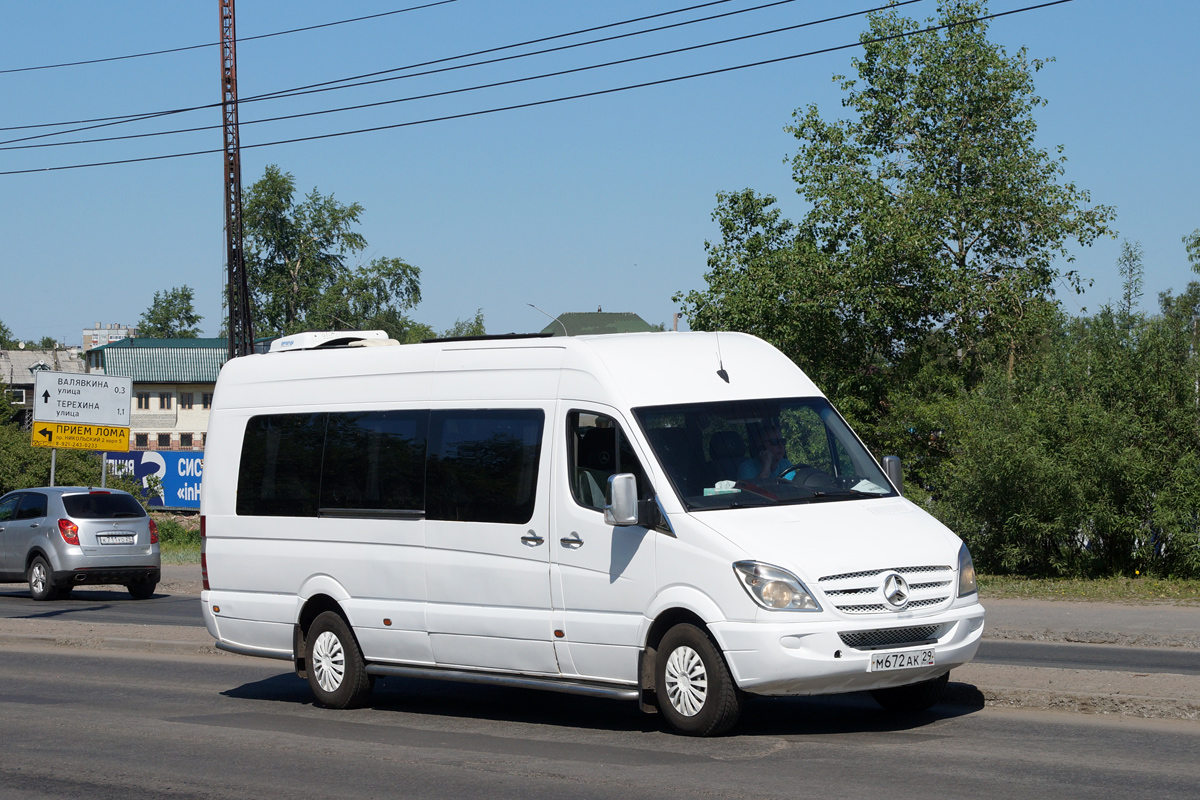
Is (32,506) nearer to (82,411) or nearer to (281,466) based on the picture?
(82,411)

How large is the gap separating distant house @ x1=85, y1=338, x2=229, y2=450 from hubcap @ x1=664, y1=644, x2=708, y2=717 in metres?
97.6

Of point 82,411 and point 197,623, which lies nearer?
point 197,623

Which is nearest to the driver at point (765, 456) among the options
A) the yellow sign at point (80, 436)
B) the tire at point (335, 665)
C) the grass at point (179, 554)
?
the tire at point (335, 665)

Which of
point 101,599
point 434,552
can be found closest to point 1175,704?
point 434,552

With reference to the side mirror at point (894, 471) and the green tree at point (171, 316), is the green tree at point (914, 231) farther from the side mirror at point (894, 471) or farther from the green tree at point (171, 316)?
the green tree at point (171, 316)

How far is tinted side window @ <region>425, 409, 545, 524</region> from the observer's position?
923cm

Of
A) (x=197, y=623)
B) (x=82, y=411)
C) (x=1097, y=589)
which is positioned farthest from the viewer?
(x=82, y=411)

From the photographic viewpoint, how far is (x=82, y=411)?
3634 cm

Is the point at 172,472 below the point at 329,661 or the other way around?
the other way around

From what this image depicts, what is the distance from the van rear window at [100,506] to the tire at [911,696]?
1713cm

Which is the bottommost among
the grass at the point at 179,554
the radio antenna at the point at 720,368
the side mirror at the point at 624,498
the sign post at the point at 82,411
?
the grass at the point at 179,554

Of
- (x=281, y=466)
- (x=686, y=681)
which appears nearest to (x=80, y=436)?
(x=281, y=466)

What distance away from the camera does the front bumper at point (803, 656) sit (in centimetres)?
770

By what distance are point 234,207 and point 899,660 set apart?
25128mm
